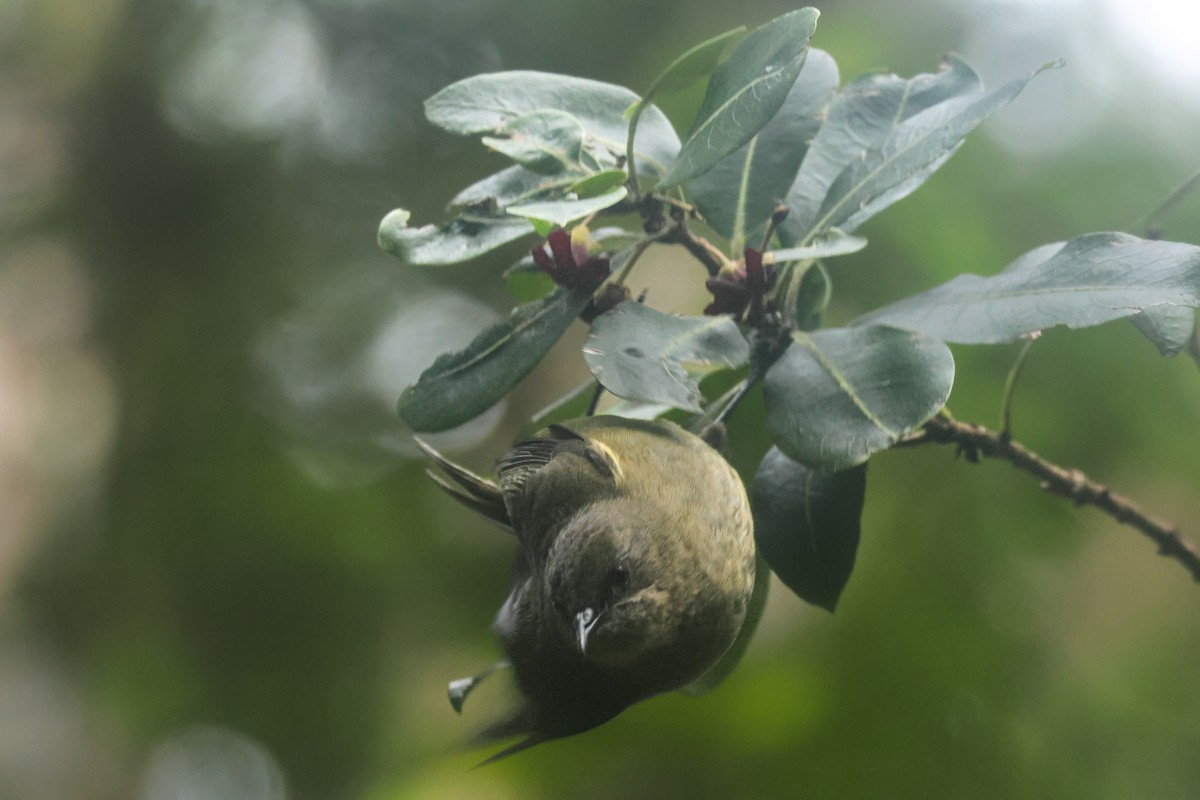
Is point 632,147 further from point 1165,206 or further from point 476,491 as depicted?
point 1165,206

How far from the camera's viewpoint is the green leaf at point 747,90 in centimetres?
68

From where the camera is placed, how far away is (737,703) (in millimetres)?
1750

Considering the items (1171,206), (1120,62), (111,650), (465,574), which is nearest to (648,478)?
(1171,206)

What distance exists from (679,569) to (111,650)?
2638mm

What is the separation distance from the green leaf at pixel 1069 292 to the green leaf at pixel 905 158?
11 cm

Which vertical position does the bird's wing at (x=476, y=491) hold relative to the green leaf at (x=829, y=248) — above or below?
below

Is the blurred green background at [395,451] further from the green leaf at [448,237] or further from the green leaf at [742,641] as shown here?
the green leaf at [448,237]

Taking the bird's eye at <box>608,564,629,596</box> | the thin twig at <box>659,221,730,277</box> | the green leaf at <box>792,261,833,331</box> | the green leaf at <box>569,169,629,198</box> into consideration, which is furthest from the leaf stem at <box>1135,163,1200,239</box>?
the bird's eye at <box>608,564,629,596</box>

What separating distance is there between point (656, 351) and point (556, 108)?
330 millimetres

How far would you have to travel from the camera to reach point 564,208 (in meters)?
0.67

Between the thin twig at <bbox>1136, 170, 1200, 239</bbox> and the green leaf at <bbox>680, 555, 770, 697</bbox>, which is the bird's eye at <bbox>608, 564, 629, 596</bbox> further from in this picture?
the thin twig at <bbox>1136, 170, 1200, 239</bbox>

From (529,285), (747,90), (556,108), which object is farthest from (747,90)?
(529,285)

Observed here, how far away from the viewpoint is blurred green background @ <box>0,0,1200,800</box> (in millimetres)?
1462

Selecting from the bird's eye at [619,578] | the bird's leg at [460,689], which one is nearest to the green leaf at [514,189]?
the bird's eye at [619,578]
